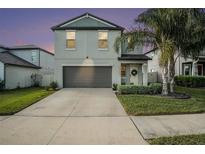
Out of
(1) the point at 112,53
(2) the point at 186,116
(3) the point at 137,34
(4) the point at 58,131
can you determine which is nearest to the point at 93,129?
(4) the point at 58,131

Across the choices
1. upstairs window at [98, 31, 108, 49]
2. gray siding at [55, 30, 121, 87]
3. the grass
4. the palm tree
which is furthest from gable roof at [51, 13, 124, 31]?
the grass

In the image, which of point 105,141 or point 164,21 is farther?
point 164,21

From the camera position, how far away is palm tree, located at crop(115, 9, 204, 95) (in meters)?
12.6

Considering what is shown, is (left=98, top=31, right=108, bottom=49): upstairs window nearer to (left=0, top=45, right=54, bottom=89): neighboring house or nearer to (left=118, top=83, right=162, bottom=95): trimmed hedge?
(left=118, top=83, right=162, bottom=95): trimmed hedge

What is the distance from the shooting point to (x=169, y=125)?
755cm

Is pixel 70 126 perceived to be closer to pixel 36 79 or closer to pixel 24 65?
pixel 24 65

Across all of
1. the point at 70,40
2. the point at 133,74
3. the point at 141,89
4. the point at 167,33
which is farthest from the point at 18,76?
the point at 167,33

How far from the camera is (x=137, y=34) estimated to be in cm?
1411

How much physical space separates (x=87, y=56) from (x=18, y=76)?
715cm

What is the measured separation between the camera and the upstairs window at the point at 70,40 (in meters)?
20.0

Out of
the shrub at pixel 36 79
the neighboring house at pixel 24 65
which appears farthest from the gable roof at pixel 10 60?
the shrub at pixel 36 79

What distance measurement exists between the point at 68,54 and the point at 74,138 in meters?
14.4

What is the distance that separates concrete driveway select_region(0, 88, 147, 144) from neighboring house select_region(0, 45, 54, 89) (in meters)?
10.4
